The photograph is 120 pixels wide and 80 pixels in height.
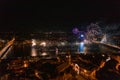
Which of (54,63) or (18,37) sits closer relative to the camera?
(54,63)

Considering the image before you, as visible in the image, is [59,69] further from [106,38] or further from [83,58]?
[106,38]

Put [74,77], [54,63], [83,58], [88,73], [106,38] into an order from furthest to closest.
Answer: [106,38] < [83,58] < [54,63] < [88,73] < [74,77]

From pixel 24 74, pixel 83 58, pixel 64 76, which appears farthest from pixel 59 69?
pixel 83 58

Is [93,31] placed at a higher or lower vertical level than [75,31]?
lower

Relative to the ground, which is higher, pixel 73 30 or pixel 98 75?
pixel 73 30

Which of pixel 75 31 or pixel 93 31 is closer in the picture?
pixel 93 31

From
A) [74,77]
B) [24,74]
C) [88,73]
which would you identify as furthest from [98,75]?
[24,74]

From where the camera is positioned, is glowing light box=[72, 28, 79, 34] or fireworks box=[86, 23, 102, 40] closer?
fireworks box=[86, 23, 102, 40]

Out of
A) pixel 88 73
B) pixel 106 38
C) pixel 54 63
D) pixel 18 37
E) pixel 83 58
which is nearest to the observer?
pixel 88 73

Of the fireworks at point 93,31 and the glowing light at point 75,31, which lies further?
the glowing light at point 75,31
